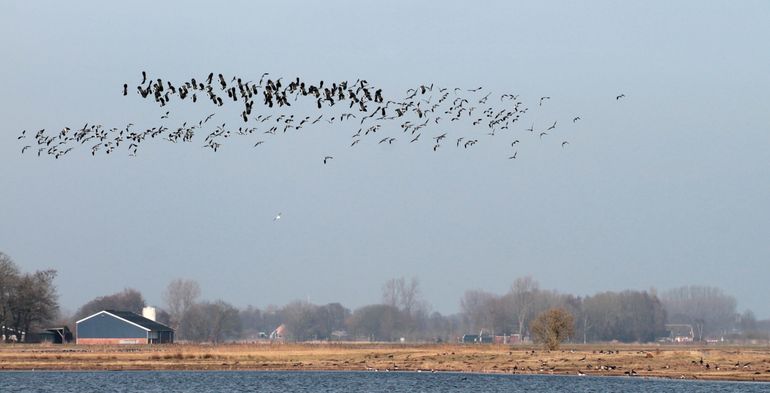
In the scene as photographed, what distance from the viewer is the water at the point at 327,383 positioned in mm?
74562

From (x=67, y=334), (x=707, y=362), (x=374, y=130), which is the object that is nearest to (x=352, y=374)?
(x=707, y=362)

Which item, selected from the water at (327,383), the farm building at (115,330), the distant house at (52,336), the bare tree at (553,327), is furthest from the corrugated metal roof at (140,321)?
the bare tree at (553,327)

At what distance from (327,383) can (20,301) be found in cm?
7970

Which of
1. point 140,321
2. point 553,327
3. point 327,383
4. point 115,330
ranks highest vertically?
point 140,321

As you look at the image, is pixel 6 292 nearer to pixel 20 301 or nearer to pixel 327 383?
pixel 20 301

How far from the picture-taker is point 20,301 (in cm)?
14788

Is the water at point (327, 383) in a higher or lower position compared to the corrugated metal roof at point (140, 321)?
lower

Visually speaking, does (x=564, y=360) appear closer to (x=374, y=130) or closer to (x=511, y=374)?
(x=511, y=374)

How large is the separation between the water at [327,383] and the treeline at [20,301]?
198 ft

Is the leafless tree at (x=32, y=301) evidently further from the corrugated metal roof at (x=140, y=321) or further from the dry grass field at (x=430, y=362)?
the dry grass field at (x=430, y=362)

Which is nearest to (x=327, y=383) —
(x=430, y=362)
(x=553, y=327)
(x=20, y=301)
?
(x=430, y=362)

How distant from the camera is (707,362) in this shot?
89812mm

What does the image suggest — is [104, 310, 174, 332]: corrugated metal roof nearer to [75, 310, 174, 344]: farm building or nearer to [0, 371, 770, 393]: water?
[75, 310, 174, 344]: farm building

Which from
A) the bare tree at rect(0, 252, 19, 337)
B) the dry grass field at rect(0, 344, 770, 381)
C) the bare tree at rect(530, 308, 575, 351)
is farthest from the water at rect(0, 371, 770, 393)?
the bare tree at rect(0, 252, 19, 337)
